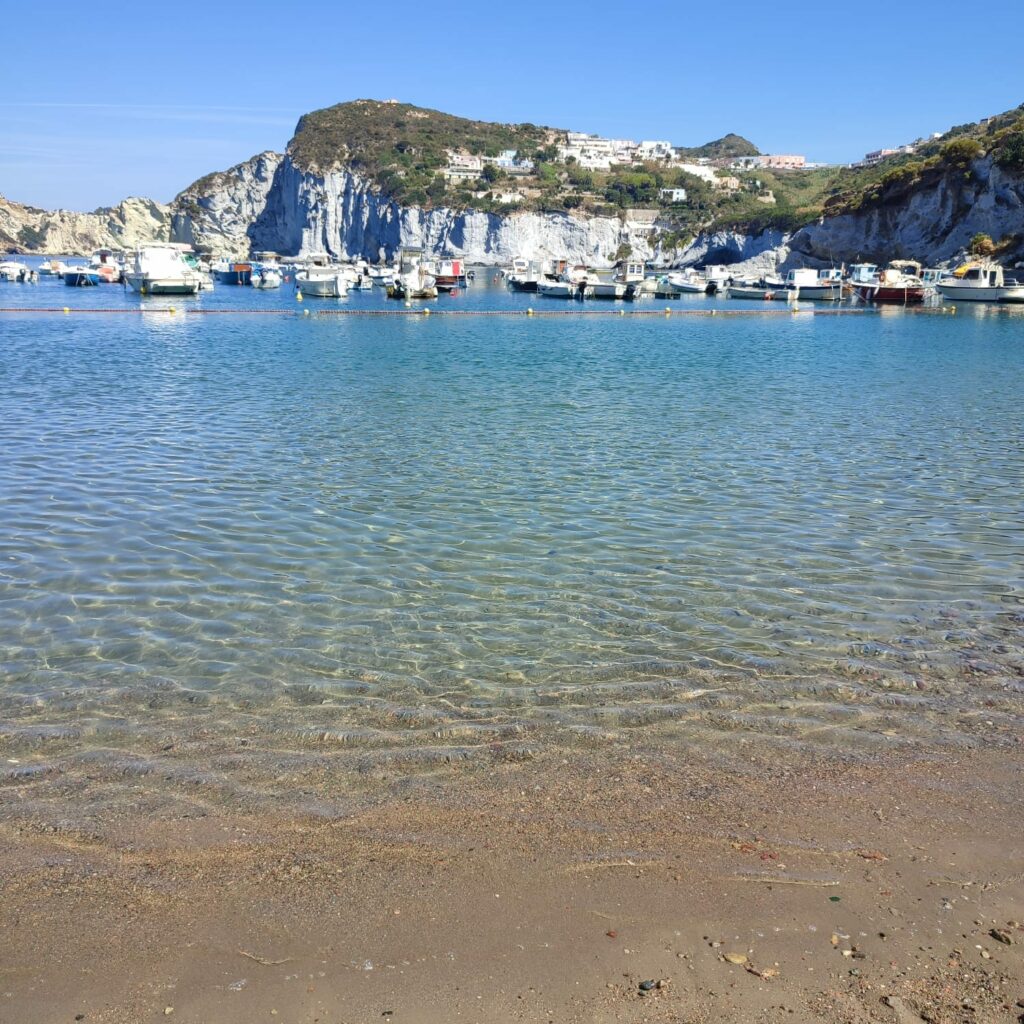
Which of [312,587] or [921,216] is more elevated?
[921,216]

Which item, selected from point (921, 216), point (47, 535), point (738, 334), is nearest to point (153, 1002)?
point (47, 535)

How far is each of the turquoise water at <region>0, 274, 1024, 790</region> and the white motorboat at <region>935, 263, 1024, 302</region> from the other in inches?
2295

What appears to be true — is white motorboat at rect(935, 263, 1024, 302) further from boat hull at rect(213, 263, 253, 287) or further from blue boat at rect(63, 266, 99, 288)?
blue boat at rect(63, 266, 99, 288)

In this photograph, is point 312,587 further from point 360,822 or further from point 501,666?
point 360,822

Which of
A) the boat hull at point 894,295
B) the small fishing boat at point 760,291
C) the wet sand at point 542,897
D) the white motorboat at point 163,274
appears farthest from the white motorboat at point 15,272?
the wet sand at point 542,897

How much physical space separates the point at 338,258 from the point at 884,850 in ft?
604

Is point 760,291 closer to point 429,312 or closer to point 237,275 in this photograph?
point 429,312

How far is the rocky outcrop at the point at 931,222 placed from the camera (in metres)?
90.4

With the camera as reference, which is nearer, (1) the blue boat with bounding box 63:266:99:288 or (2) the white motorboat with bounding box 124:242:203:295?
A: (2) the white motorboat with bounding box 124:242:203:295

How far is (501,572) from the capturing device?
9461mm

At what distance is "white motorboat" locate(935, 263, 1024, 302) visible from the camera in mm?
71431

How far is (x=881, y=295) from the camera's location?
261 ft

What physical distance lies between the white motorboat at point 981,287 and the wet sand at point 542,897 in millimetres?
78142

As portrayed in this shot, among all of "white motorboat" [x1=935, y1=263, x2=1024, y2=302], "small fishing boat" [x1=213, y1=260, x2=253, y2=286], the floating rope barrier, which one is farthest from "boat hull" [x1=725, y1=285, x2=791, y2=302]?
"small fishing boat" [x1=213, y1=260, x2=253, y2=286]
